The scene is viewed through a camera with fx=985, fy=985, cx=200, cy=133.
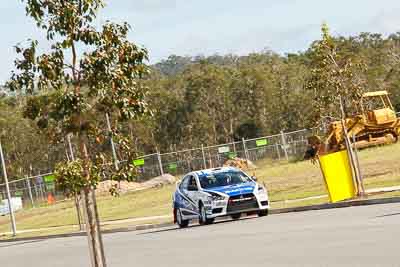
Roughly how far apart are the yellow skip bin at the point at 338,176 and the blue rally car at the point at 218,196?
2.10 meters

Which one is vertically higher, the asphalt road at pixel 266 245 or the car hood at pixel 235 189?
the car hood at pixel 235 189

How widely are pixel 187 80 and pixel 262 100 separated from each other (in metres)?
6.59

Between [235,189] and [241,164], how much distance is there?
32225 mm

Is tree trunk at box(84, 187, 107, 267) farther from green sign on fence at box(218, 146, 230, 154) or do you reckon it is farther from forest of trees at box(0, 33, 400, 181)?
forest of trees at box(0, 33, 400, 181)

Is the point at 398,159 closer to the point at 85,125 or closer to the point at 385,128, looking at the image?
the point at 385,128

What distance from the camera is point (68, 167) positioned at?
441 inches

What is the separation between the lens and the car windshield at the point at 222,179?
93.0 feet

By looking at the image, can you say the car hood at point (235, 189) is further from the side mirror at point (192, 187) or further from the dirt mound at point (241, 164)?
the dirt mound at point (241, 164)

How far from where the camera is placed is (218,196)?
27.4 meters

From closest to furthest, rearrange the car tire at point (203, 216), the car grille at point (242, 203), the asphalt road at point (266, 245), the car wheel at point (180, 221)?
1. the asphalt road at point (266, 245)
2. the car grille at point (242, 203)
3. the car tire at point (203, 216)
4. the car wheel at point (180, 221)

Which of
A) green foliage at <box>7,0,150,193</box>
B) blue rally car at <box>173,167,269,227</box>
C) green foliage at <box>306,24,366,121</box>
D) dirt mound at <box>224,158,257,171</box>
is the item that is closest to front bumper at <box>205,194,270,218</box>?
blue rally car at <box>173,167,269,227</box>

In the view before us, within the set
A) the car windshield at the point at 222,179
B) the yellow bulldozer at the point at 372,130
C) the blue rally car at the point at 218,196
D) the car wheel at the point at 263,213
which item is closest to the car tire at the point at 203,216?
the blue rally car at the point at 218,196

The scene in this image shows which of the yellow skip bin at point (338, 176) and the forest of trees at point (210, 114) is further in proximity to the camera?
the forest of trees at point (210, 114)

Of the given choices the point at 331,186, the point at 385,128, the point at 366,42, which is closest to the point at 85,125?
the point at 331,186
